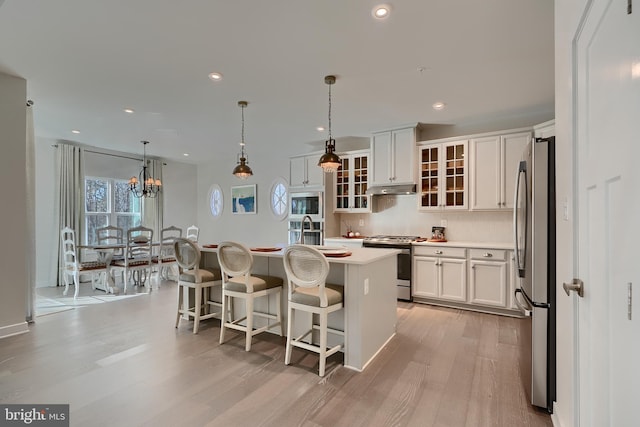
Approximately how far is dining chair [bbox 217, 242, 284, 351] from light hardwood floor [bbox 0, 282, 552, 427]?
18 cm

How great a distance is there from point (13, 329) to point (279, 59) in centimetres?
389

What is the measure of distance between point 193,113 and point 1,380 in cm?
332

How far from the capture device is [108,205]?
261 inches

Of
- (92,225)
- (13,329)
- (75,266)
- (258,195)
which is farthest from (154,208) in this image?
(13,329)

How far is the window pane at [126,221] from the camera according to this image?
6.79 m

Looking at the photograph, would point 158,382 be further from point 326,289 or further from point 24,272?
point 24,272

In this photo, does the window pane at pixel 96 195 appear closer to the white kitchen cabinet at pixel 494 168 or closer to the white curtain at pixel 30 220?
the white curtain at pixel 30 220

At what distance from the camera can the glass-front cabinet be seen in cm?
434

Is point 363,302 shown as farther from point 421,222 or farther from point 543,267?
point 421,222

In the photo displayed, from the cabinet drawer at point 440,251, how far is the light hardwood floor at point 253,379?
93cm

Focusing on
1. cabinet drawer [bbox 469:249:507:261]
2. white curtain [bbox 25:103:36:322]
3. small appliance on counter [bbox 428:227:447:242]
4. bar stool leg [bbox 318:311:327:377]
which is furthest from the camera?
small appliance on counter [bbox 428:227:447:242]

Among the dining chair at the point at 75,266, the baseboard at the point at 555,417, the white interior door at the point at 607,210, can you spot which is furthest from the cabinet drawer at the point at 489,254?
the dining chair at the point at 75,266

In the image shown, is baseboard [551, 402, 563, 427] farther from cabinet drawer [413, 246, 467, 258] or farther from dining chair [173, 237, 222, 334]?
dining chair [173, 237, 222, 334]

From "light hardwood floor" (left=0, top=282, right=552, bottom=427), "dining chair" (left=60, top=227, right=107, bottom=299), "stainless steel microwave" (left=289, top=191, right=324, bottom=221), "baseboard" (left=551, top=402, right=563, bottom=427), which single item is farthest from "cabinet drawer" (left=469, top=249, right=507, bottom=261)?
"dining chair" (left=60, top=227, right=107, bottom=299)
